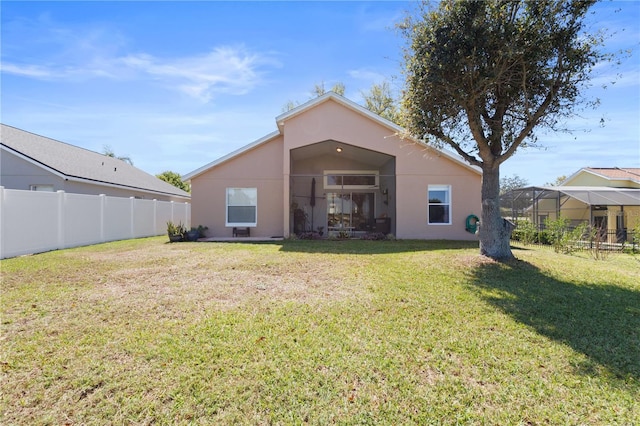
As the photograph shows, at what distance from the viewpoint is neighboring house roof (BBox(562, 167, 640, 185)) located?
22141 millimetres

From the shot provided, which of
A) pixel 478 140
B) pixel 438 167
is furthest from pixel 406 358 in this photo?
pixel 438 167

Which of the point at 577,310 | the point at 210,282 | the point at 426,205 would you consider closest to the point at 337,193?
the point at 426,205

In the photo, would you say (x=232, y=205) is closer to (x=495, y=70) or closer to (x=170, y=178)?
(x=495, y=70)

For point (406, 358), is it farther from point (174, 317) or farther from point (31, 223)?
point (31, 223)

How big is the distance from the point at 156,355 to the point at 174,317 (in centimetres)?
113

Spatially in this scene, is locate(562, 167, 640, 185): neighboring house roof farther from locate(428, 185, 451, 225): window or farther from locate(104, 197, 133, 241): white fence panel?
locate(104, 197, 133, 241): white fence panel

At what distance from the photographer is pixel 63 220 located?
447 inches

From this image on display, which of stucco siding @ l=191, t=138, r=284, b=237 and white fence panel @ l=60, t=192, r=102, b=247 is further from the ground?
stucco siding @ l=191, t=138, r=284, b=237

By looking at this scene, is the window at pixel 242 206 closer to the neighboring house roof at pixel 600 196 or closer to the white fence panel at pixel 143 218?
the white fence panel at pixel 143 218

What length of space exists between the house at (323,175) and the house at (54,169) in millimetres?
5936

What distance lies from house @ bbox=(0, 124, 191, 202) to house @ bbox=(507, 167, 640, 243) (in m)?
21.9

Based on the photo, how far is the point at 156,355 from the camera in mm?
3523

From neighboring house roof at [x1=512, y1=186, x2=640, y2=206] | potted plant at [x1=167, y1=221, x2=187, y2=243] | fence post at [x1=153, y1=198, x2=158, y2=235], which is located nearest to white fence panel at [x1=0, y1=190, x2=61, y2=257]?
potted plant at [x1=167, y1=221, x2=187, y2=243]

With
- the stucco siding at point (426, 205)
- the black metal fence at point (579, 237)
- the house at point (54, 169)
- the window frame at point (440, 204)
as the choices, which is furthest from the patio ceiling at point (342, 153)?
the house at point (54, 169)
